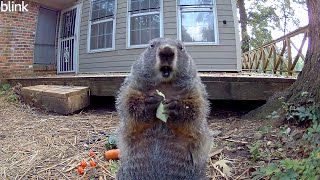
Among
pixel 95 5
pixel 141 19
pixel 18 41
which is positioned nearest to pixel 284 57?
pixel 141 19

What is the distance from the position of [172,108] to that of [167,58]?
0.98ft

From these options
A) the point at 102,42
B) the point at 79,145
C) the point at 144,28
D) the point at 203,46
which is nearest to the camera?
the point at 79,145

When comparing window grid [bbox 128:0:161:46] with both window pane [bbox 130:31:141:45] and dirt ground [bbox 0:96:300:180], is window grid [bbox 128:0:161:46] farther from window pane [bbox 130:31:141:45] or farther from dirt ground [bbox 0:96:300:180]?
dirt ground [bbox 0:96:300:180]

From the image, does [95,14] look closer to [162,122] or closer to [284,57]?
[284,57]

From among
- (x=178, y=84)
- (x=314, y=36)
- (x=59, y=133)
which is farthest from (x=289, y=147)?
(x=59, y=133)

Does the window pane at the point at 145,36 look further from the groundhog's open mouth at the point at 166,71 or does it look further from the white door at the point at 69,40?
the groundhog's open mouth at the point at 166,71

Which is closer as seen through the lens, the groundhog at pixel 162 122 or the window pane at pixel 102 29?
the groundhog at pixel 162 122

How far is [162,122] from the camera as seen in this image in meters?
1.94

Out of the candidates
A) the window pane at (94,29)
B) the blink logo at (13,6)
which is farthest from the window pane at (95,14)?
the blink logo at (13,6)

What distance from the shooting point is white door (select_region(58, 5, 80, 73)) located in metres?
10.5

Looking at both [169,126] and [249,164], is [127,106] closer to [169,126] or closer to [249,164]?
[169,126]

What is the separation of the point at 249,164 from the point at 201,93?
123 centimetres

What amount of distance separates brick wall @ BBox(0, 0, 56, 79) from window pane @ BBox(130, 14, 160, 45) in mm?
3511

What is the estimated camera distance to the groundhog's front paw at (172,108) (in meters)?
1.85
